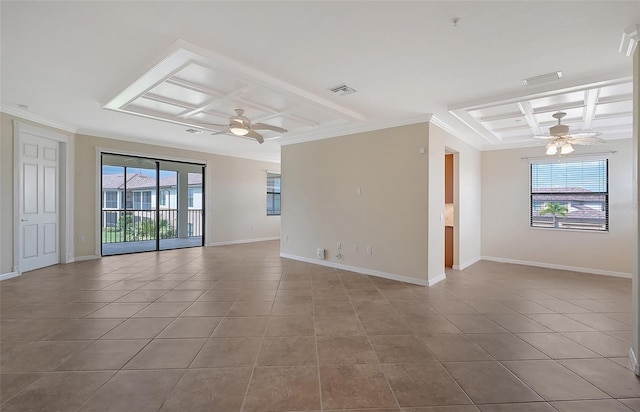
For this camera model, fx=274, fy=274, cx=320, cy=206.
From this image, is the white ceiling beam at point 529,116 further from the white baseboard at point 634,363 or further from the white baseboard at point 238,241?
the white baseboard at point 238,241

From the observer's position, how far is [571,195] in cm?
558

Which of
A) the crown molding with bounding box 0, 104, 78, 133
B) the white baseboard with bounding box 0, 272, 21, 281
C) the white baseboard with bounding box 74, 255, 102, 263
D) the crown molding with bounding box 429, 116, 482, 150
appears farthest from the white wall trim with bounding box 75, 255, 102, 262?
the crown molding with bounding box 429, 116, 482, 150

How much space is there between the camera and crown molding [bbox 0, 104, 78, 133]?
172 inches

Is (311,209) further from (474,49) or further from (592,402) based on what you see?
(592,402)

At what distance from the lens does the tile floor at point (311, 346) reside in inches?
71.1

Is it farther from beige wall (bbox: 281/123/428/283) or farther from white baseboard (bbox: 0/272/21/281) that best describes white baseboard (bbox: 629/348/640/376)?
white baseboard (bbox: 0/272/21/281)

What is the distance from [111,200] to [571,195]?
34.5 feet

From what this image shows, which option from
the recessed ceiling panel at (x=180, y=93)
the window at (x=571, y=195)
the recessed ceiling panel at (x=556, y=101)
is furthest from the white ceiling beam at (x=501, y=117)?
the recessed ceiling panel at (x=180, y=93)

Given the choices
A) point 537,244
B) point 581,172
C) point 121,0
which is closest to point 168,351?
point 121,0

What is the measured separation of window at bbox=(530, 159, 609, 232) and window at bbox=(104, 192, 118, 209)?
32.4 ft

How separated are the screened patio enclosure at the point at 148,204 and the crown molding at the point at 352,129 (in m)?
3.51

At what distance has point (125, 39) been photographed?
2447 millimetres

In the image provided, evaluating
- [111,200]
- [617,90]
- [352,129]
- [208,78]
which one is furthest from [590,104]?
[111,200]

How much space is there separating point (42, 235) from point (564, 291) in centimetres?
890
